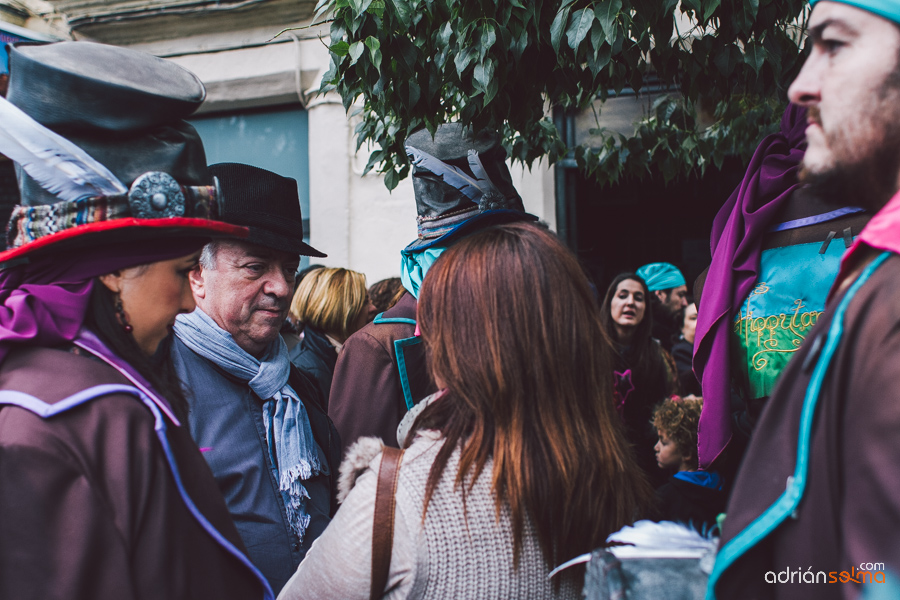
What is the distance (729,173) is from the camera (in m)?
6.26

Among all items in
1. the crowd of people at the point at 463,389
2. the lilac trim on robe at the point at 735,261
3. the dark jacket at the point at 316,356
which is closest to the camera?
the crowd of people at the point at 463,389

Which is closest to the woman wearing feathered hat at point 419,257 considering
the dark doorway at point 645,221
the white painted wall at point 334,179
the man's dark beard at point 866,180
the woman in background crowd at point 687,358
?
the man's dark beard at point 866,180

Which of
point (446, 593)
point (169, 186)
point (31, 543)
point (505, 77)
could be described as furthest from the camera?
point (505, 77)

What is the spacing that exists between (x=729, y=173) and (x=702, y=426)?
4579 millimetres

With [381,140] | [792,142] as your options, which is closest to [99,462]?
[792,142]

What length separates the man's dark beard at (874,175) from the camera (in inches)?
39.1

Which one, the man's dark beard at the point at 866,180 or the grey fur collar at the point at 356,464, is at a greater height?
the man's dark beard at the point at 866,180

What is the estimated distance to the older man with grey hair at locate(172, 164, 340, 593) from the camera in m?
2.20

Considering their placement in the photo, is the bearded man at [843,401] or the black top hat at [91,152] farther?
the black top hat at [91,152]

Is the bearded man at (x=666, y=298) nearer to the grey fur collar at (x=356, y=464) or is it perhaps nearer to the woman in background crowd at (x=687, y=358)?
the woman in background crowd at (x=687, y=358)

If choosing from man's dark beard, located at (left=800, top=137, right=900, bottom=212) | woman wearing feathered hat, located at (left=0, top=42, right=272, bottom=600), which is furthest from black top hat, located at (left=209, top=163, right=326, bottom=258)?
man's dark beard, located at (left=800, top=137, right=900, bottom=212)

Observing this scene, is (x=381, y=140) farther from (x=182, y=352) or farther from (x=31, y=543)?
(x=31, y=543)

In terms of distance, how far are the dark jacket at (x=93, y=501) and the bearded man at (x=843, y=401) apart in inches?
34.2

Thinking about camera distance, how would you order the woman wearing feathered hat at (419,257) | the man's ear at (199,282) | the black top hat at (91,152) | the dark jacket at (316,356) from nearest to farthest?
the black top hat at (91,152) → the man's ear at (199,282) → the woman wearing feathered hat at (419,257) → the dark jacket at (316,356)
